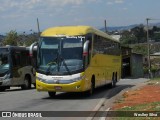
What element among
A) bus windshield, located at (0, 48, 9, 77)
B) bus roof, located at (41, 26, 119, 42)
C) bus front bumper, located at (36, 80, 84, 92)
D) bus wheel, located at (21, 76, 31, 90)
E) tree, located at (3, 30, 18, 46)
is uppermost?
bus roof, located at (41, 26, 119, 42)

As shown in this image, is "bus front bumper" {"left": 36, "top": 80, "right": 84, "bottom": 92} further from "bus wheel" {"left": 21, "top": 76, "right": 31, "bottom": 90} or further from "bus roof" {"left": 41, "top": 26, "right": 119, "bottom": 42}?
"bus wheel" {"left": 21, "top": 76, "right": 31, "bottom": 90}

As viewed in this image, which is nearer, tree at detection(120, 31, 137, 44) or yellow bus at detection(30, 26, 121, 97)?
yellow bus at detection(30, 26, 121, 97)

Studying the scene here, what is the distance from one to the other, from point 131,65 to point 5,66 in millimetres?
55588

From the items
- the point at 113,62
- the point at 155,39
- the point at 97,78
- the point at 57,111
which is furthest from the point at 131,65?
the point at 57,111

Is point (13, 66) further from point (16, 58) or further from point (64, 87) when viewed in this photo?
point (64, 87)

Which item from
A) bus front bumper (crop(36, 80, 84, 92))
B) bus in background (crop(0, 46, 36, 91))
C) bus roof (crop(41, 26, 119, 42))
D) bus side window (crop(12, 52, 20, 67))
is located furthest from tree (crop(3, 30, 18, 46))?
bus front bumper (crop(36, 80, 84, 92))

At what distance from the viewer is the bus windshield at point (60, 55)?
66.5 ft

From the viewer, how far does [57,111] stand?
1564 cm

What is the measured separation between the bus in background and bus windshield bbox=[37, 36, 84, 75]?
28.7 feet

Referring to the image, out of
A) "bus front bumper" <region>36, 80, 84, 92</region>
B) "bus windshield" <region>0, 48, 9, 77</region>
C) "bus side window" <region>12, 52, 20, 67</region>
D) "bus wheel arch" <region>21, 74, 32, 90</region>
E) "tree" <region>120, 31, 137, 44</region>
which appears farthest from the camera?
"tree" <region>120, 31, 137, 44</region>

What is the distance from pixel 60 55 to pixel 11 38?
2094 inches

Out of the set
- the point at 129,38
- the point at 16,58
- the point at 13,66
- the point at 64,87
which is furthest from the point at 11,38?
the point at 64,87

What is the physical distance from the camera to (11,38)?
72.6 meters

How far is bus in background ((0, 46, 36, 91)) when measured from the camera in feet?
95.7
